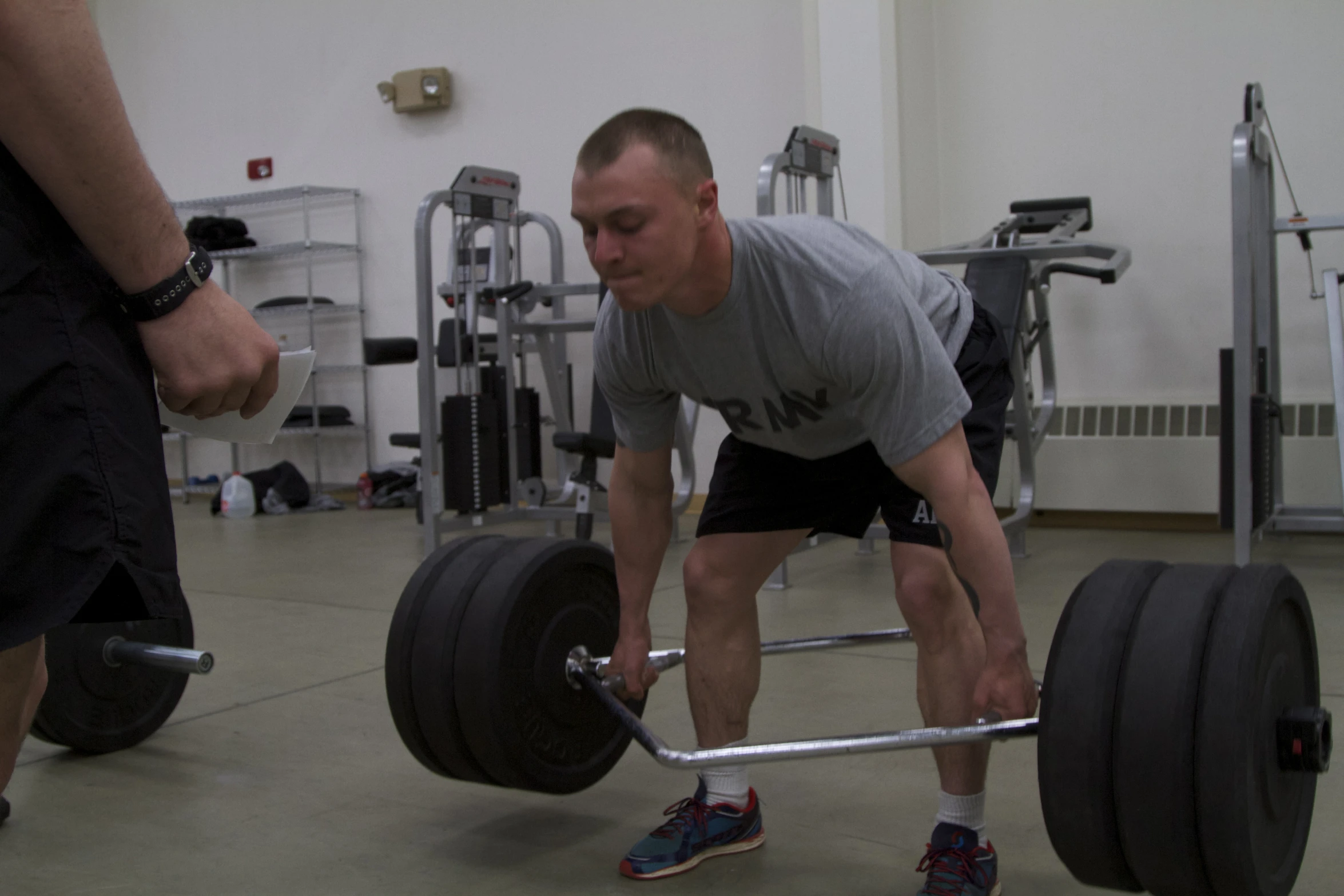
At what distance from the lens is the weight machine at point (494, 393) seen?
14.3 ft

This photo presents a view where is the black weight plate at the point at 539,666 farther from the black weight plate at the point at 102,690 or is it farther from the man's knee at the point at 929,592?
the black weight plate at the point at 102,690

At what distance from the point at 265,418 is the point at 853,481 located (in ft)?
2.96

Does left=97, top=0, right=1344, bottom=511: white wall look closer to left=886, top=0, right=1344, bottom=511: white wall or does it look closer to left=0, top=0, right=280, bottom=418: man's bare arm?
A: left=886, top=0, right=1344, bottom=511: white wall

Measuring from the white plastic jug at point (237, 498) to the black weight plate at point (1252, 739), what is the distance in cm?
569

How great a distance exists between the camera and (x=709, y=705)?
1.71 m

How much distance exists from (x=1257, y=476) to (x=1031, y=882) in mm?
2195

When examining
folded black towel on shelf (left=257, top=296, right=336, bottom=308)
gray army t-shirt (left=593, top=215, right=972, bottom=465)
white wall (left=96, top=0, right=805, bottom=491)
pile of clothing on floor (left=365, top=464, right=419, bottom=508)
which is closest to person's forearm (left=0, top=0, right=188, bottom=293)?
gray army t-shirt (left=593, top=215, right=972, bottom=465)

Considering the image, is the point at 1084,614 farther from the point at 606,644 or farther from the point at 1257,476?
the point at 1257,476

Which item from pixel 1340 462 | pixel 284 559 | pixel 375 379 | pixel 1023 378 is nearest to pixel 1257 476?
pixel 1340 462

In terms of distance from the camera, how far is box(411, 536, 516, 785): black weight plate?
5.48ft

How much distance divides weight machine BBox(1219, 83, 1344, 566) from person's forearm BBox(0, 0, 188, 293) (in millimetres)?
3092

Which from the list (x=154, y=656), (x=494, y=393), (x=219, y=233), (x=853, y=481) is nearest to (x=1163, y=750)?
(x=853, y=481)

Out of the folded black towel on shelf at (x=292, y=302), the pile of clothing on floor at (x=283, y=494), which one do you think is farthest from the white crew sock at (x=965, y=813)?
the folded black towel on shelf at (x=292, y=302)

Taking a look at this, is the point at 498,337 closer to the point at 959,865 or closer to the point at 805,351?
the point at 805,351
